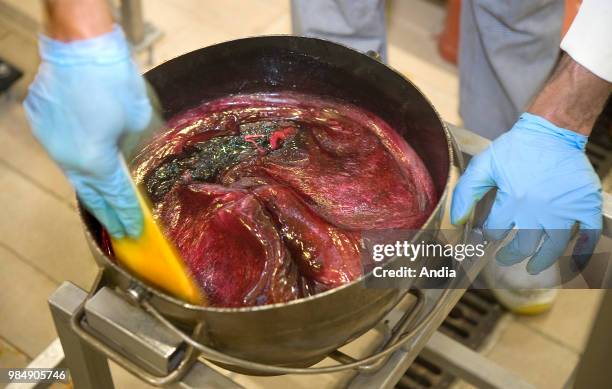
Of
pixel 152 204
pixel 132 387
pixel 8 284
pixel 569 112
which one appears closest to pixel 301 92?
pixel 152 204

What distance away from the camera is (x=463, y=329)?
6.15 feet

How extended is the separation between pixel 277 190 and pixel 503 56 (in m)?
1.06

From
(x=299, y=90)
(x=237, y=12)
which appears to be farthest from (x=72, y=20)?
(x=237, y=12)

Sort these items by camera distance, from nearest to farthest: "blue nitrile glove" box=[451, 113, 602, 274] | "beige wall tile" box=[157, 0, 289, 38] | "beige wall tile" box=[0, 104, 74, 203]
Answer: "blue nitrile glove" box=[451, 113, 602, 274] < "beige wall tile" box=[0, 104, 74, 203] < "beige wall tile" box=[157, 0, 289, 38]

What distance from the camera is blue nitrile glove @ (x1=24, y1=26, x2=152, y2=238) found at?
0.86 m

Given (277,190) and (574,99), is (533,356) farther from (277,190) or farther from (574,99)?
(277,190)

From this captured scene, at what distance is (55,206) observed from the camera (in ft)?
6.85

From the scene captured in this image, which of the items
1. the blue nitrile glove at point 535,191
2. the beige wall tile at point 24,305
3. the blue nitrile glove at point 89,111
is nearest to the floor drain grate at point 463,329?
the blue nitrile glove at point 535,191

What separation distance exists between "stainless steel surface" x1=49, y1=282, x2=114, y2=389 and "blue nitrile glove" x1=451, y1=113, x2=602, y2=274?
0.60 m

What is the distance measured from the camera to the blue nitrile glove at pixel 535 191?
1.15 metres

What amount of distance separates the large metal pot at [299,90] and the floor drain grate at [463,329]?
2.34 feet

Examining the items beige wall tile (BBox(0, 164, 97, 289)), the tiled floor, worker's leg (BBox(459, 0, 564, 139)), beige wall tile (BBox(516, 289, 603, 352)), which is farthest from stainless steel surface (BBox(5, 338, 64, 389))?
worker's leg (BBox(459, 0, 564, 139))

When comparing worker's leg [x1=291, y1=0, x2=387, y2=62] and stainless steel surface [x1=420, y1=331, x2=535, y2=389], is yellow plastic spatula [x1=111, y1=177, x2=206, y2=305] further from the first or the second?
worker's leg [x1=291, y1=0, x2=387, y2=62]

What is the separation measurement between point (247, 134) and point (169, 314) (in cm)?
42
